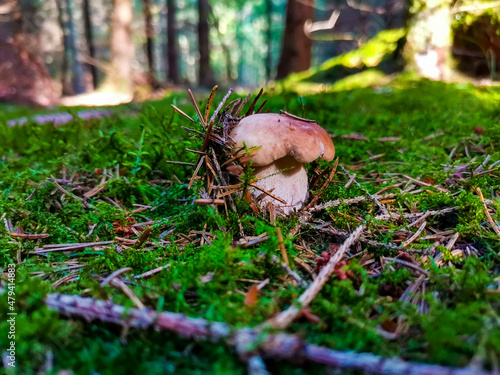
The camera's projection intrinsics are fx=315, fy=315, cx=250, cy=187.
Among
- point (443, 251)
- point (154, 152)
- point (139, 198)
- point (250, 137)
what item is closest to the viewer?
point (443, 251)

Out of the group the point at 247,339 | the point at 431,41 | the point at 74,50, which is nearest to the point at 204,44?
the point at 431,41

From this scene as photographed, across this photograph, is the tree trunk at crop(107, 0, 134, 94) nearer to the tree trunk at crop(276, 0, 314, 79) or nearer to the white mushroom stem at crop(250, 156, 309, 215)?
the tree trunk at crop(276, 0, 314, 79)

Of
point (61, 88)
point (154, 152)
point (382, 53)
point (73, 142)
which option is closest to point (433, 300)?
point (154, 152)

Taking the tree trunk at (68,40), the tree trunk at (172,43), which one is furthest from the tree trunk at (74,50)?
the tree trunk at (172,43)

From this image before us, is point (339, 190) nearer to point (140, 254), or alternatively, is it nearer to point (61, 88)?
point (140, 254)

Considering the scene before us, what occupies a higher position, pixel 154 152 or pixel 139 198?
pixel 154 152

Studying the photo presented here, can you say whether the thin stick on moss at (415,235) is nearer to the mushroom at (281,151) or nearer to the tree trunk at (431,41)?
the mushroom at (281,151)
